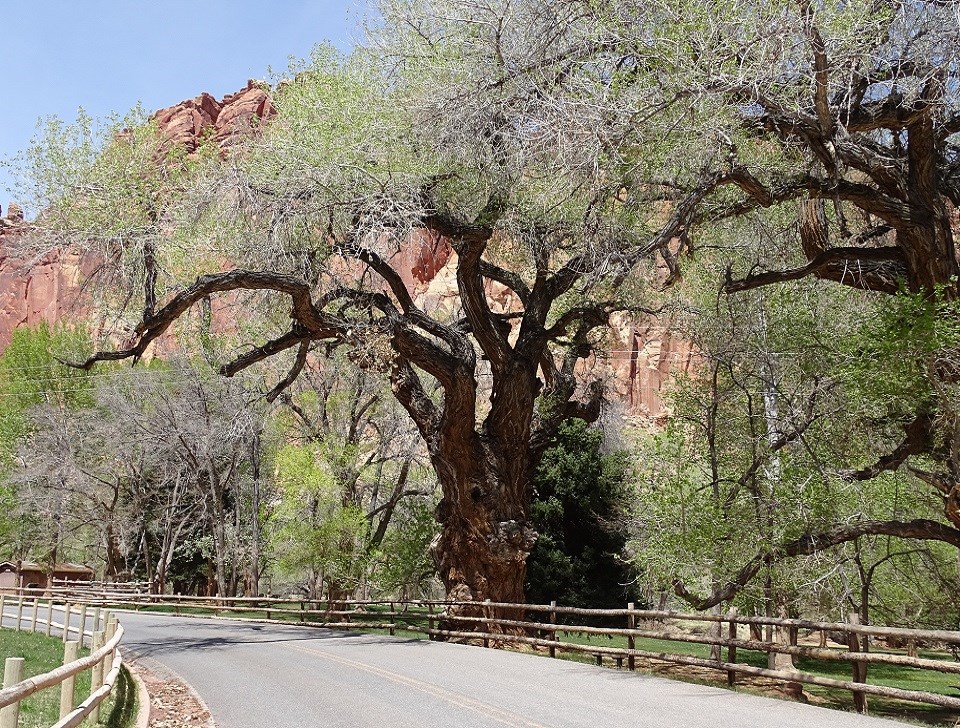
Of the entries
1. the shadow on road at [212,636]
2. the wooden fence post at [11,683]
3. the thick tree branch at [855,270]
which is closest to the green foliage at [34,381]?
the shadow on road at [212,636]

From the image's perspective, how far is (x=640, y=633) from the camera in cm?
1423

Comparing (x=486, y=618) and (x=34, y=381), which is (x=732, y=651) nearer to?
(x=486, y=618)

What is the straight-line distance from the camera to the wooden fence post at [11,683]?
16.0 feet

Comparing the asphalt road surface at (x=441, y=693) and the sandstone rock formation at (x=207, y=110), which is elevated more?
the sandstone rock formation at (x=207, y=110)

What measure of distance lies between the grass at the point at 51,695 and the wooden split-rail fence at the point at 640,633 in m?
6.73

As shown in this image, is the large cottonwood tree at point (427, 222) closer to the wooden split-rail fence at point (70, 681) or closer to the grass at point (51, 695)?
the grass at point (51, 695)

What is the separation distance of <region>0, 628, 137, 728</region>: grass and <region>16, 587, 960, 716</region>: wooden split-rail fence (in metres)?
6.73

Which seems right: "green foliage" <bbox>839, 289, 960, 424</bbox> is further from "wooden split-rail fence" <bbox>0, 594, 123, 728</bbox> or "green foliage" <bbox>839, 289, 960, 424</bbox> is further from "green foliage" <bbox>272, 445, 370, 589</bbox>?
"green foliage" <bbox>272, 445, 370, 589</bbox>

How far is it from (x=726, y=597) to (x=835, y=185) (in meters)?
5.94

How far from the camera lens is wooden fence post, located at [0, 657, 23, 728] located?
488cm

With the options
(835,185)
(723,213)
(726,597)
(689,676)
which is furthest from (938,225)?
(689,676)

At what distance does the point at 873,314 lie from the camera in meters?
13.1

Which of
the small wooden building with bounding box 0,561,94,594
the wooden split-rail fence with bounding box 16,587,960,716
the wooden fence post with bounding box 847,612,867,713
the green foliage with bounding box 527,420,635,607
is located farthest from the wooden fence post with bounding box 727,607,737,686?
the small wooden building with bounding box 0,561,94,594

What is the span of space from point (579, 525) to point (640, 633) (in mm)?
17641
